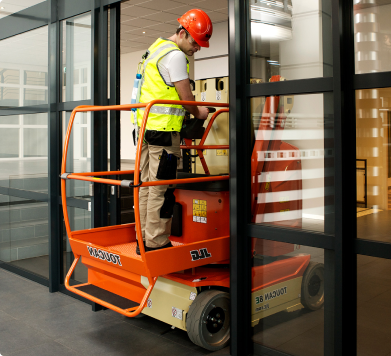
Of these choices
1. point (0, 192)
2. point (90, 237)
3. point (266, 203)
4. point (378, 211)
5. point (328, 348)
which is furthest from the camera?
point (0, 192)

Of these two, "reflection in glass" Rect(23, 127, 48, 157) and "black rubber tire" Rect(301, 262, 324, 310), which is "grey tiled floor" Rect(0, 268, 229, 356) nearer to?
"black rubber tire" Rect(301, 262, 324, 310)

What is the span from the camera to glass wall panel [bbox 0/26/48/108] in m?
4.66

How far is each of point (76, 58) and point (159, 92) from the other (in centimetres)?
159

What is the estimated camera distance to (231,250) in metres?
2.95

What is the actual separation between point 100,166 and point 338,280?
2.39 metres

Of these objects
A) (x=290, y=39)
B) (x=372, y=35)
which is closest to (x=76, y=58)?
(x=290, y=39)

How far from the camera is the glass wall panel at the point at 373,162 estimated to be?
90.0 inches

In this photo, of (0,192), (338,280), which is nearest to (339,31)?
(338,280)

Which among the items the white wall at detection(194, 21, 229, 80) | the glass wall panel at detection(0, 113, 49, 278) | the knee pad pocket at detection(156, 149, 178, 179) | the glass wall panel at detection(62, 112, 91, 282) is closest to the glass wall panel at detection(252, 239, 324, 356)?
the knee pad pocket at detection(156, 149, 178, 179)

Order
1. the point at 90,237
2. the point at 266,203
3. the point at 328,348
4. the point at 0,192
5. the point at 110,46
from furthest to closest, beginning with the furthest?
1. the point at 0,192
2. the point at 110,46
3. the point at 90,237
4. the point at 266,203
5. the point at 328,348

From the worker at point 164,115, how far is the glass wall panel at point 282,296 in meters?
0.67

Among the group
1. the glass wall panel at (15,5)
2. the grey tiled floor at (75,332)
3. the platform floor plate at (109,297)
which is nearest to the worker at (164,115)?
the platform floor plate at (109,297)

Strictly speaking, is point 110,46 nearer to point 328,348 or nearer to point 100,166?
point 100,166

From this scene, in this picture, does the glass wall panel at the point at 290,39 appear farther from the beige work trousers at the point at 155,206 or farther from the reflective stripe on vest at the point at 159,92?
the beige work trousers at the point at 155,206
